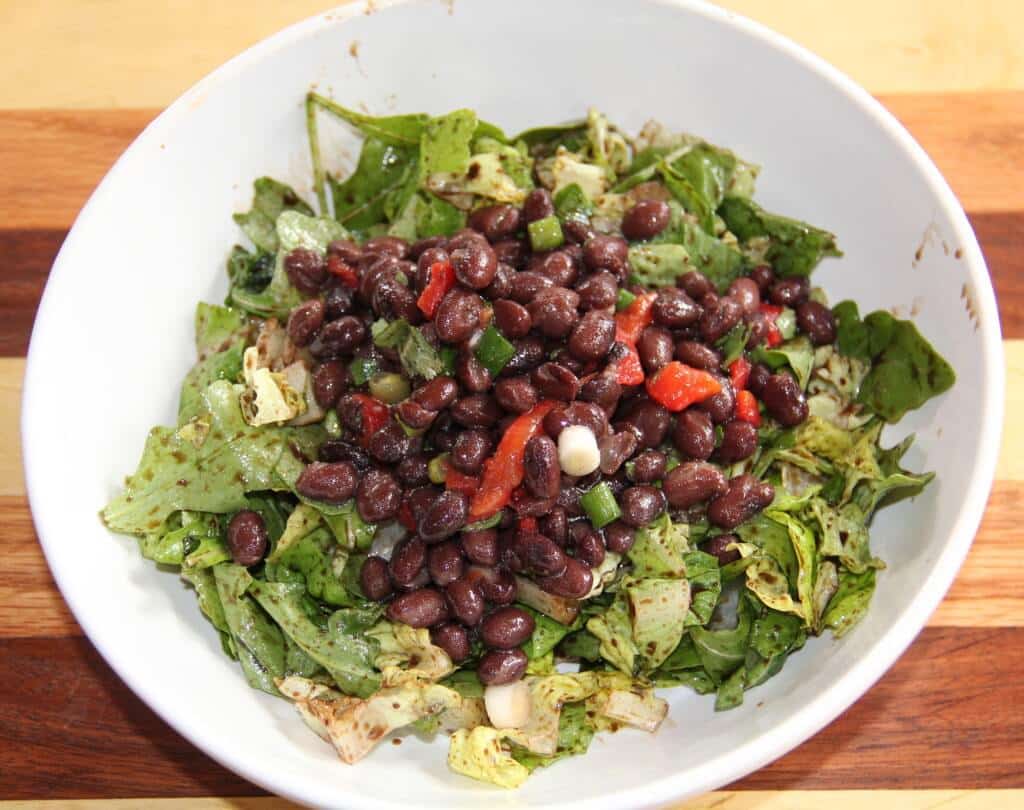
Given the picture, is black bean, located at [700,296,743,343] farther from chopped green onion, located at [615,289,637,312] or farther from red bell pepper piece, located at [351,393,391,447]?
red bell pepper piece, located at [351,393,391,447]

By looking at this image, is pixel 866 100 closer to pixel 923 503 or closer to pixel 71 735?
pixel 923 503

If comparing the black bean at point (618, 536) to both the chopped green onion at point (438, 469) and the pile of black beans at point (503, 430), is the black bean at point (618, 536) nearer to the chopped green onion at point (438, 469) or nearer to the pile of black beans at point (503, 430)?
the pile of black beans at point (503, 430)

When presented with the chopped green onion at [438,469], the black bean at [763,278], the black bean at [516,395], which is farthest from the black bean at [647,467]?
the black bean at [763,278]

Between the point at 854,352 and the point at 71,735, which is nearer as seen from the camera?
the point at 71,735

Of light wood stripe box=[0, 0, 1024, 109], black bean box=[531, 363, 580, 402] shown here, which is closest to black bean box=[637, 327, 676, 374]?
black bean box=[531, 363, 580, 402]

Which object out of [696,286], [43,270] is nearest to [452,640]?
[696,286]

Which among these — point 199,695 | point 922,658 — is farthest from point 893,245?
point 199,695
